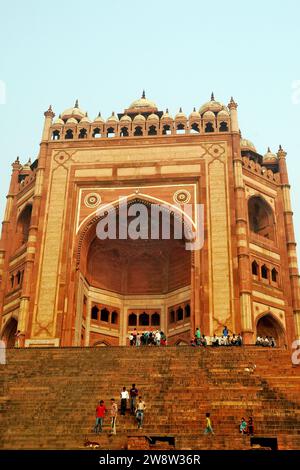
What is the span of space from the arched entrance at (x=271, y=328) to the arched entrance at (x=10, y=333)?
12.7 metres

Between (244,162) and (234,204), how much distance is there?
140 inches

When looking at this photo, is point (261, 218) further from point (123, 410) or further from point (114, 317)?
point (123, 410)

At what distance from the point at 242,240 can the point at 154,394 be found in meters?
12.9

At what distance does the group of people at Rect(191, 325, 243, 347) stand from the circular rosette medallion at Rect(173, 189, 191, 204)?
714cm

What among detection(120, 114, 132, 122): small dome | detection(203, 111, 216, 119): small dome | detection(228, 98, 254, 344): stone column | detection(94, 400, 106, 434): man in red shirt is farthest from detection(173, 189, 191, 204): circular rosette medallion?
detection(94, 400, 106, 434): man in red shirt

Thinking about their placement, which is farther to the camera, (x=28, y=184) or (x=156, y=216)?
(x=28, y=184)

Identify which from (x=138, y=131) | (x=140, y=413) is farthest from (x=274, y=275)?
(x=140, y=413)

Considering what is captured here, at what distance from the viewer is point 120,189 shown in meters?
31.4

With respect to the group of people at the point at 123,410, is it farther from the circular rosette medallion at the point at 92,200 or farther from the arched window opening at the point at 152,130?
the arched window opening at the point at 152,130

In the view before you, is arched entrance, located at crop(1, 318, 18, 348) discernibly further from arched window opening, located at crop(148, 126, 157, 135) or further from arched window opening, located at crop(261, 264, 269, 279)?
arched window opening, located at crop(261, 264, 269, 279)

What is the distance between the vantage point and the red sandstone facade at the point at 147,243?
28.6 metres

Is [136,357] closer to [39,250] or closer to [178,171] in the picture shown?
[39,250]

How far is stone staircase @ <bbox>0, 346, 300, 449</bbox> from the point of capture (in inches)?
594
